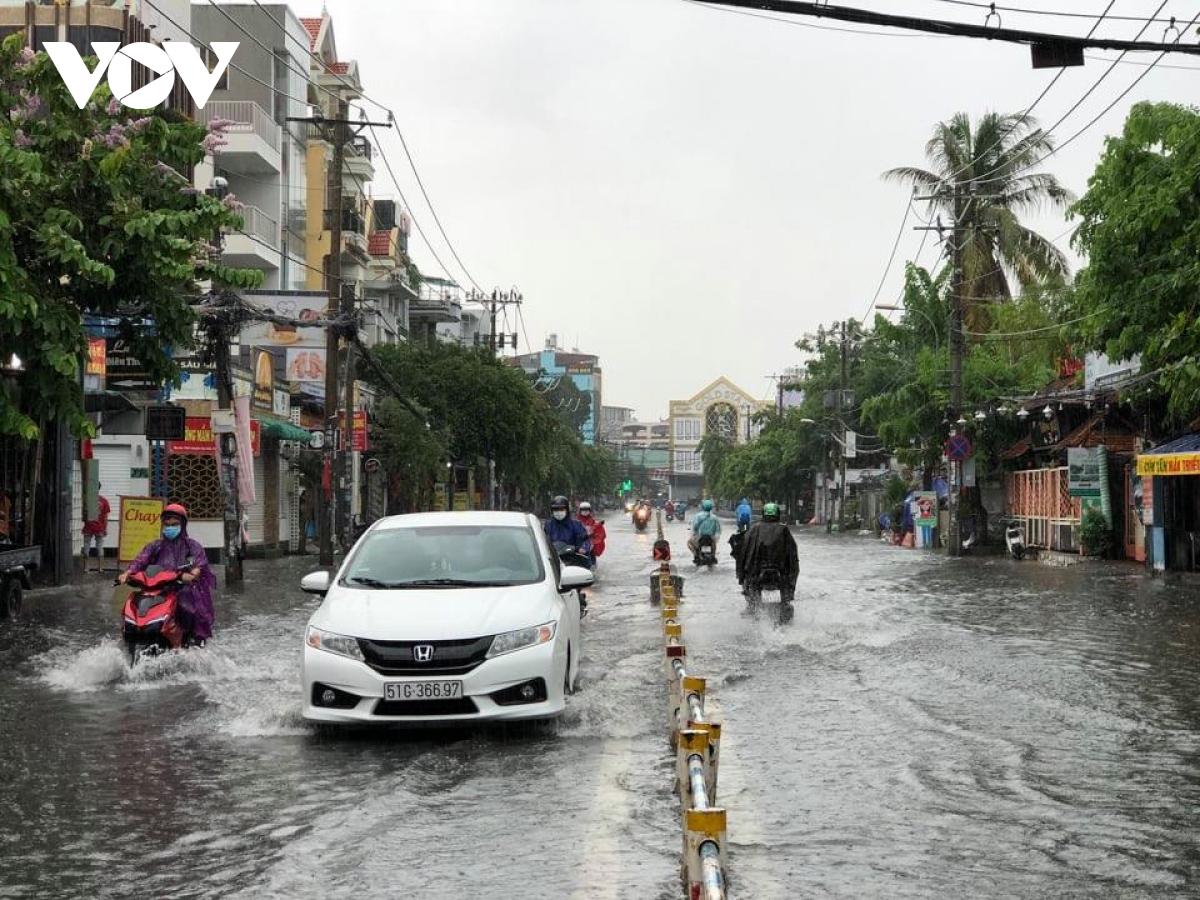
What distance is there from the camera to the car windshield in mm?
10875

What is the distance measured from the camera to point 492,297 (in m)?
71.6

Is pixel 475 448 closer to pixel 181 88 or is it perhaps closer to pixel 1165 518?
pixel 181 88

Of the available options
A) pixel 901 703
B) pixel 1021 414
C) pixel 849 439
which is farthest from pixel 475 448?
pixel 901 703

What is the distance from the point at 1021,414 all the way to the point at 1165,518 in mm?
12789

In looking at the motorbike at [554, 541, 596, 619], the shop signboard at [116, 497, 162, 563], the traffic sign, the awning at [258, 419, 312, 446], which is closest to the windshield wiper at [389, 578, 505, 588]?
the motorbike at [554, 541, 596, 619]

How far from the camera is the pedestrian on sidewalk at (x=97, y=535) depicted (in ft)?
100.0

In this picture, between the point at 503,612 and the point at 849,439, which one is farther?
the point at 849,439

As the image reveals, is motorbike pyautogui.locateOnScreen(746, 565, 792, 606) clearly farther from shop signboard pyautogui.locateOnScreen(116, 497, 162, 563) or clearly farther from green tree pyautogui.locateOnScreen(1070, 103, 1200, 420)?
shop signboard pyautogui.locateOnScreen(116, 497, 162, 563)

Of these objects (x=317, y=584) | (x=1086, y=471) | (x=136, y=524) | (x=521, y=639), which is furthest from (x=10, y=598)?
(x=1086, y=471)

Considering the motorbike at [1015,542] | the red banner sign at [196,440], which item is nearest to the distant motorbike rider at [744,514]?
the red banner sign at [196,440]

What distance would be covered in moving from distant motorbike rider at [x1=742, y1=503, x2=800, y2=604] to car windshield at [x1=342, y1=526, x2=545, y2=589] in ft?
24.0

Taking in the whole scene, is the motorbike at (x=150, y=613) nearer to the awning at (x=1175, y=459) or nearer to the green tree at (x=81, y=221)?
the green tree at (x=81, y=221)

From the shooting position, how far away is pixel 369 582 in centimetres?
1084

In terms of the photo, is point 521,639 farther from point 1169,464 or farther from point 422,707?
point 1169,464
